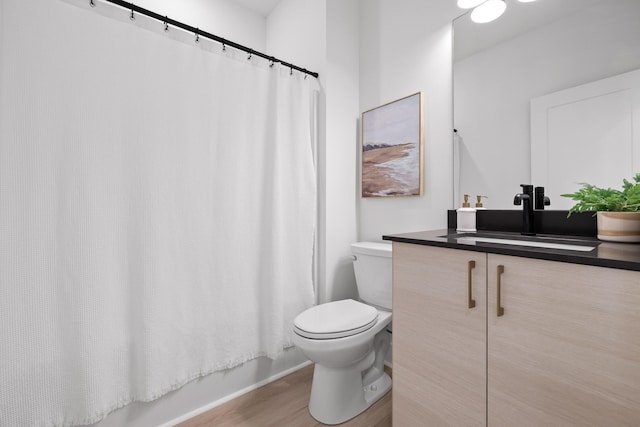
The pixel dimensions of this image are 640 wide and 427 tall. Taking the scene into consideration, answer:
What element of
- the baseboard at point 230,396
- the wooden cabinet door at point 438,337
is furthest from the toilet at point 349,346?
the baseboard at point 230,396

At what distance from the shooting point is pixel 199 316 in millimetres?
1455

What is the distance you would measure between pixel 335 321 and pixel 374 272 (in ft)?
1.38

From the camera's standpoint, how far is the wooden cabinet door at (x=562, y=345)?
2.14 feet

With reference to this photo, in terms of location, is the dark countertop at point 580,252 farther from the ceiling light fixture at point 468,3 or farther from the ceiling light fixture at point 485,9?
the ceiling light fixture at point 468,3

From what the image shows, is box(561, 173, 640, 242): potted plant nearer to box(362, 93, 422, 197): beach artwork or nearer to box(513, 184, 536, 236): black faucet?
box(513, 184, 536, 236): black faucet

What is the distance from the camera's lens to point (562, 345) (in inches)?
29.1

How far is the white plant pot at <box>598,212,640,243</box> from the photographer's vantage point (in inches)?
36.2

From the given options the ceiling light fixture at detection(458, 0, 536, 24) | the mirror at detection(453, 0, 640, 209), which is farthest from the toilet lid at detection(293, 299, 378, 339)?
the ceiling light fixture at detection(458, 0, 536, 24)

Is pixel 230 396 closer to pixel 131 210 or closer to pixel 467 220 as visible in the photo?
pixel 131 210

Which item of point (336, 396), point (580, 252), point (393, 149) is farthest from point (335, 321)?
point (393, 149)

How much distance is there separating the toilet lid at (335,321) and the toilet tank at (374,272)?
138 millimetres

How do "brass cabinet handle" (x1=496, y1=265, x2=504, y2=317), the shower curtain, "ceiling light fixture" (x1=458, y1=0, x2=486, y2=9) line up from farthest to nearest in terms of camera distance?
"ceiling light fixture" (x1=458, y1=0, x2=486, y2=9) < the shower curtain < "brass cabinet handle" (x1=496, y1=265, x2=504, y2=317)

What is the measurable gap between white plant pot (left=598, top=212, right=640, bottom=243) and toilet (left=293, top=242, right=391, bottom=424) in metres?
0.89

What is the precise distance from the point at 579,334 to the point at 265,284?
4.51 feet
